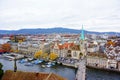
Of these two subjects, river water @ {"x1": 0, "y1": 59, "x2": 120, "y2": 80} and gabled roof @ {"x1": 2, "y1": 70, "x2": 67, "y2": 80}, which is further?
river water @ {"x1": 0, "y1": 59, "x2": 120, "y2": 80}

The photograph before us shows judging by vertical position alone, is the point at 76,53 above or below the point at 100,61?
above

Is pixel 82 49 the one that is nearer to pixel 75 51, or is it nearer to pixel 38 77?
pixel 75 51

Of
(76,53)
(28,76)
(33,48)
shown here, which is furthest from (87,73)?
(33,48)

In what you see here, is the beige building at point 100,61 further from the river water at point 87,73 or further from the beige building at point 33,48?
the beige building at point 33,48

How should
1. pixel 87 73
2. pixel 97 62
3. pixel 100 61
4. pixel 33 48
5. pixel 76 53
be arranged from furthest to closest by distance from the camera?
1. pixel 33 48
2. pixel 76 53
3. pixel 97 62
4. pixel 100 61
5. pixel 87 73

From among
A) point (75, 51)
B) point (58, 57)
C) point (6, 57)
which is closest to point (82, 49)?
point (75, 51)

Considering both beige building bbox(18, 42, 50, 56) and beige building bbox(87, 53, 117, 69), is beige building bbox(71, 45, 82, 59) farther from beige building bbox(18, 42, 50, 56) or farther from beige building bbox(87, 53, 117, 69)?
beige building bbox(18, 42, 50, 56)


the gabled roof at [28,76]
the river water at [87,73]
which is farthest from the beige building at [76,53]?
the gabled roof at [28,76]

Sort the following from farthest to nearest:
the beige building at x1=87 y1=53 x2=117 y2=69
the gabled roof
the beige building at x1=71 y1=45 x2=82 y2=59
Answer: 1. the beige building at x1=71 y1=45 x2=82 y2=59
2. the beige building at x1=87 y1=53 x2=117 y2=69
3. the gabled roof

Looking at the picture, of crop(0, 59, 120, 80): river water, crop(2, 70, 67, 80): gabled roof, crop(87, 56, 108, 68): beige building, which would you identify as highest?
crop(2, 70, 67, 80): gabled roof

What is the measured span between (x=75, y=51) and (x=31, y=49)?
9.95 metres

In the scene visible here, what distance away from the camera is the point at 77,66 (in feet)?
88.1

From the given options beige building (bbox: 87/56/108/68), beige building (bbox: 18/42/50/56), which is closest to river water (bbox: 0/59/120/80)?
beige building (bbox: 87/56/108/68)

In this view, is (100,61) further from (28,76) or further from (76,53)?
(28,76)
